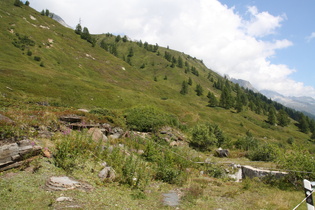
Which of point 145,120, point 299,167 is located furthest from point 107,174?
point 145,120

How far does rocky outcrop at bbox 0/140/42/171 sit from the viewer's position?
925cm

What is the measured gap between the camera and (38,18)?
131 meters

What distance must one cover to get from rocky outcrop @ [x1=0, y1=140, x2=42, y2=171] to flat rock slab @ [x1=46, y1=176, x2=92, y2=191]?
2251 millimetres

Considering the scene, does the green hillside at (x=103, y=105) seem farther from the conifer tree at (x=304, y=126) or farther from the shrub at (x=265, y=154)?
the conifer tree at (x=304, y=126)

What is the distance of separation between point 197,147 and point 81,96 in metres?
34.5

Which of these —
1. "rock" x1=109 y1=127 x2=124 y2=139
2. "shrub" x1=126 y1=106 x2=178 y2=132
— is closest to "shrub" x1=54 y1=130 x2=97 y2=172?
"rock" x1=109 y1=127 x2=124 y2=139

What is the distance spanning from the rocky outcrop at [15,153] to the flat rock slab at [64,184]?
88.6 inches

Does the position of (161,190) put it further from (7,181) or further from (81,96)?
(81,96)

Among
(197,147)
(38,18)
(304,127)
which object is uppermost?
(38,18)

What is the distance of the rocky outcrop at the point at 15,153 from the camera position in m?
9.25

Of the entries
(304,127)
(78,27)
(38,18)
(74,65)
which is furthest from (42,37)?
(304,127)

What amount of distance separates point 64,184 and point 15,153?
10.7ft

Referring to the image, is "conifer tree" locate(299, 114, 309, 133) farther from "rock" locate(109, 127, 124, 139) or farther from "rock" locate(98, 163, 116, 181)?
"rock" locate(98, 163, 116, 181)

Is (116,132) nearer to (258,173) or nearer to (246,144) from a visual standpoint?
(258,173)
